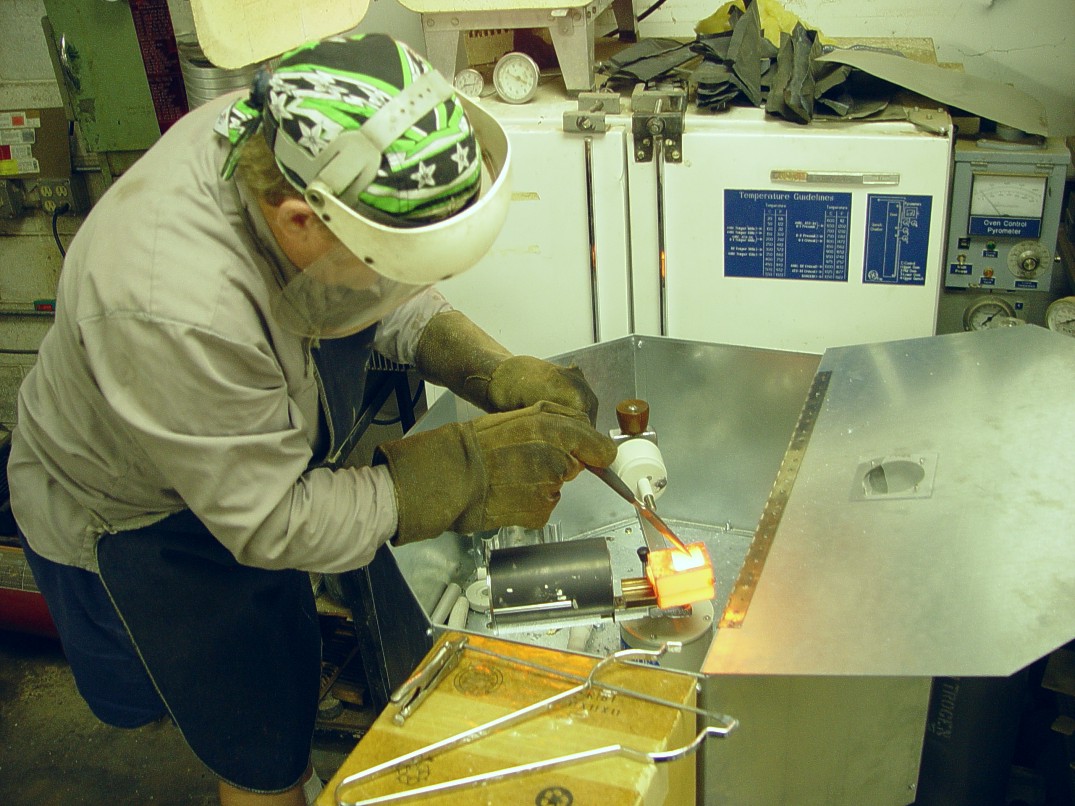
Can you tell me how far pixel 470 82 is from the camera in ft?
6.37

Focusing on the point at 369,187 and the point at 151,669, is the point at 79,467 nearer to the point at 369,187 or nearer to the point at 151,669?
the point at 151,669

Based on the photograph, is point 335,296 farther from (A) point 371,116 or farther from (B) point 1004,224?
(B) point 1004,224

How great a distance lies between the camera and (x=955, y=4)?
7.26ft

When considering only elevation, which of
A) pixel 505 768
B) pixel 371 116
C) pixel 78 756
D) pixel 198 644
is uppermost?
pixel 371 116

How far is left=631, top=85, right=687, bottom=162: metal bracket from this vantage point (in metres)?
1.71

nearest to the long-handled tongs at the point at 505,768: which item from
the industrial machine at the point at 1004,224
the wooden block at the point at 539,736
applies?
the wooden block at the point at 539,736

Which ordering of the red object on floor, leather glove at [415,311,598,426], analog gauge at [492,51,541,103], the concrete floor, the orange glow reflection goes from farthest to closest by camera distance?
the red object on floor, the concrete floor, analog gauge at [492,51,541,103], leather glove at [415,311,598,426], the orange glow reflection

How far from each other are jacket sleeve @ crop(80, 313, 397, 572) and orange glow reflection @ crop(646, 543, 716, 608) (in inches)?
14.7

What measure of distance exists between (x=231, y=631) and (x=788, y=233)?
1.12m

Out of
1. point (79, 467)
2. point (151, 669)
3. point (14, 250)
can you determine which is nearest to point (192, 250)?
point (79, 467)

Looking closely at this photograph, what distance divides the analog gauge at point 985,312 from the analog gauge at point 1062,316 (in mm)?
65

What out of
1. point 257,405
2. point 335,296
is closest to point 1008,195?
point 335,296

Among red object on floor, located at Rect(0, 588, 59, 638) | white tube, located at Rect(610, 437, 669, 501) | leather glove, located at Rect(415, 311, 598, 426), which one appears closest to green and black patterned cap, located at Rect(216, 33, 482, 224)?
leather glove, located at Rect(415, 311, 598, 426)

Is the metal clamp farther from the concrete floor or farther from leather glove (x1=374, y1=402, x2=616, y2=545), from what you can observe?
the concrete floor
